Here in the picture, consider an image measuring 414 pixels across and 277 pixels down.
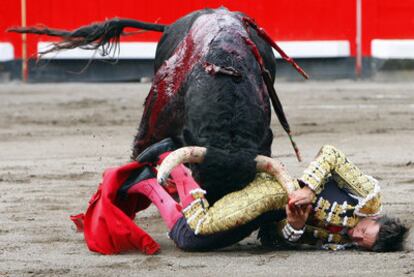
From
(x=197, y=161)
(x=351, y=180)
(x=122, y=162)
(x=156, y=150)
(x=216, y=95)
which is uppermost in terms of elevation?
(x=216, y=95)

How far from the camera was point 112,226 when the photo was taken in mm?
4086

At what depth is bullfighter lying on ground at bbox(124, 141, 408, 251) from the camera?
3.93 metres

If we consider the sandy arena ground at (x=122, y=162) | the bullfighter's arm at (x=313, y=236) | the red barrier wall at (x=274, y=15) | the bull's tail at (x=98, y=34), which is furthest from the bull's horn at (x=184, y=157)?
the red barrier wall at (x=274, y=15)

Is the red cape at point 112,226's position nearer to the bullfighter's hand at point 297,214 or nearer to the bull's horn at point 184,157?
the bull's horn at point 184,157

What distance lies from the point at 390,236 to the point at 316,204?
27cm

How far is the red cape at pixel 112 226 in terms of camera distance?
4.06 m

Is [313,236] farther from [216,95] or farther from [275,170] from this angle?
[216,95]

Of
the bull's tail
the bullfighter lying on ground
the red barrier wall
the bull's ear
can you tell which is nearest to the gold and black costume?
the bullfighter lying on ground

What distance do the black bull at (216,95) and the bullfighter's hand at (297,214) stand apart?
0.17 metres

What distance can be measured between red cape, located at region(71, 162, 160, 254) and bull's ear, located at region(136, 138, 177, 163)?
3 centimetres

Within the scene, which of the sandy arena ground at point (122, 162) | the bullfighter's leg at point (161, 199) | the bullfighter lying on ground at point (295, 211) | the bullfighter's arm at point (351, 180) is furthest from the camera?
the bullfighter's leg at point (161, 199)

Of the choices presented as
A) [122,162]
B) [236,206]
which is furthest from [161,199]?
[122,162]

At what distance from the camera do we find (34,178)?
5754 millimetres

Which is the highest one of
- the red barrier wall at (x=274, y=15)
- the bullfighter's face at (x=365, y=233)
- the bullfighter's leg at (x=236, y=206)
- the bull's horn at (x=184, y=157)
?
the bull's horn at (x=184, y=157)
